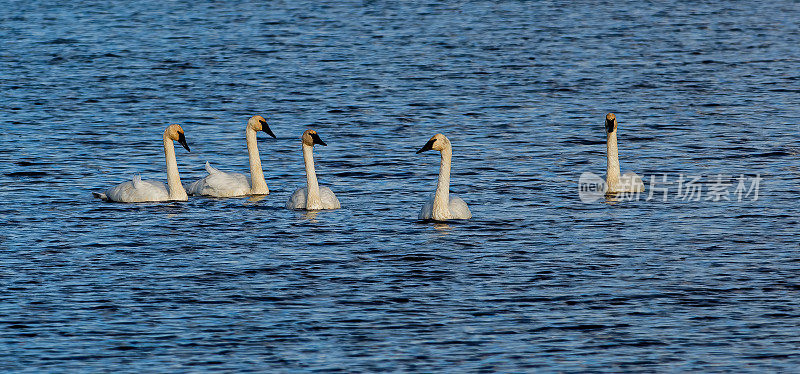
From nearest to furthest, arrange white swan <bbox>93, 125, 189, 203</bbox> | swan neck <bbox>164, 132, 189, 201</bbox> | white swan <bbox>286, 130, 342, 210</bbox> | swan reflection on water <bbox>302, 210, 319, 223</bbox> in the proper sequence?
1. swan reflection on water <bbox>302, 210, 319, 223</bbox>
2. white swan <bbox>286, 130, 342, 210</bbox>
3. white swan <bbox>93, 125, 189, 203</bbox>
4. swan neck <bbox>164, 132, 189, 201</bbox>

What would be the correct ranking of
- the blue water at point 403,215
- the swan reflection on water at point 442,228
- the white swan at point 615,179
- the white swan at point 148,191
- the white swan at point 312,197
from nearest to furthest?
the blue water at point 403,215, the swan reflection on water at point 442,228, the white swan at point 312,197, the white swan at point 148,191, the white swan at point 615,179

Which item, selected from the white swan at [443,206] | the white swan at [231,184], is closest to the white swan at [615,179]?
the white swan at [443,206]

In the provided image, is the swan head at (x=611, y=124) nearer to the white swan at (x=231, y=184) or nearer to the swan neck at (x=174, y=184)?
the white swan at (x=231, y=184)

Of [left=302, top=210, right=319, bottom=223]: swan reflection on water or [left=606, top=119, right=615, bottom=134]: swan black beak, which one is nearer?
[left=302, top=210, right=319, bottom=223]: swan reflection on water

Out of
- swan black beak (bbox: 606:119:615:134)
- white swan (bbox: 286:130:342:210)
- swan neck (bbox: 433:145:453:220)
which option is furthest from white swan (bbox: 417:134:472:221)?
swan black beak (bbox: 606:119:615:134)

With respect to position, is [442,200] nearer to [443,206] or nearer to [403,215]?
[443,206]

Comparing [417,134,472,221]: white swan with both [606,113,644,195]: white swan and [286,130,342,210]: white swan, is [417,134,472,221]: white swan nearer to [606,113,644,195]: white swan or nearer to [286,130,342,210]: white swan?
[286,130,342,210]: white swan

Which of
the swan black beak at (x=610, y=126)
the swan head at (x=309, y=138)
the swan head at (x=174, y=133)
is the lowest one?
the swan black beak at (x=610, y=126)

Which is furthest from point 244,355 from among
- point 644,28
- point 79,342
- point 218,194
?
point 644,28

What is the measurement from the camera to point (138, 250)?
732 inches

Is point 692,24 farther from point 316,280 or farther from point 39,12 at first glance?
point 316,280

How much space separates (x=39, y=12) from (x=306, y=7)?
10159mm

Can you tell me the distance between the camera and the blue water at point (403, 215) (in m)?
14.4

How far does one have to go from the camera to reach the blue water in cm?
1441
